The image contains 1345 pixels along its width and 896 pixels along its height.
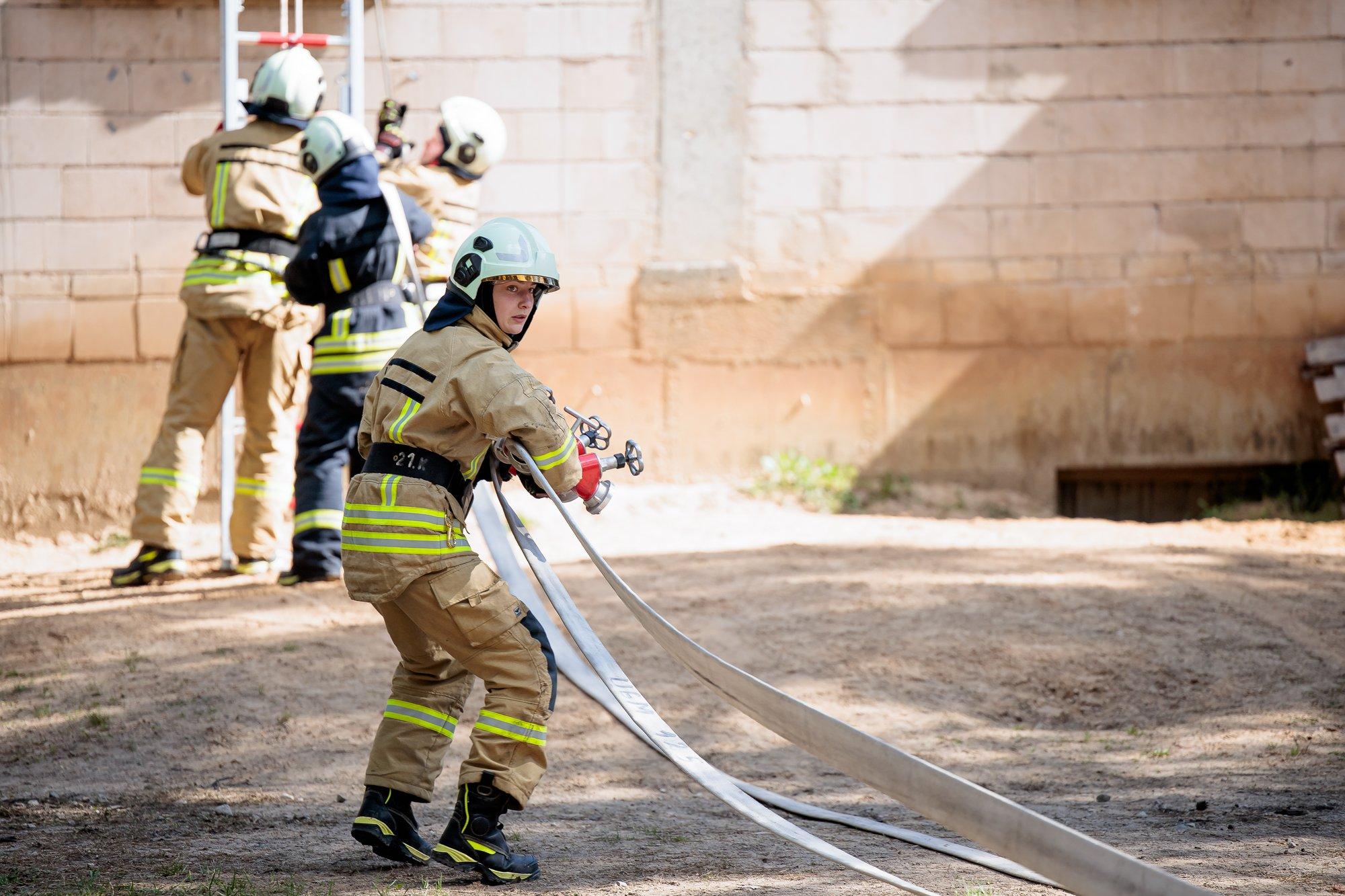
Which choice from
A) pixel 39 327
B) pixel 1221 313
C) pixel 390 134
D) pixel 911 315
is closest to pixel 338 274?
pixel 390 134

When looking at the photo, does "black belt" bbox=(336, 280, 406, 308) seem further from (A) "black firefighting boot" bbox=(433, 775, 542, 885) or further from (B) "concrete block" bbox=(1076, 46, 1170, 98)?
(B) "concrete block" bbox=(1076, 46, 1170, 98)

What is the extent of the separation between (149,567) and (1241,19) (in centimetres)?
689

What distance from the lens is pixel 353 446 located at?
5.80m

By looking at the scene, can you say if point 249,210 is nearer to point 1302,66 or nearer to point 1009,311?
point 1009,311

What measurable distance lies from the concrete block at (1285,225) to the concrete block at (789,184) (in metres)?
2.62

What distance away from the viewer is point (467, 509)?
10.8 feet

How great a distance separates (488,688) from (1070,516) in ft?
19.7

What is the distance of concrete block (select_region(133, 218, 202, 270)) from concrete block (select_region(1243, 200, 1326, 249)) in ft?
21.0

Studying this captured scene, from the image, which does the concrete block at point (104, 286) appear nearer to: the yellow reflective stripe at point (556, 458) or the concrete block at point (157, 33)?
the concrete block at point (157, 33)

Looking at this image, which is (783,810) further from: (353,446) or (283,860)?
(353,446)

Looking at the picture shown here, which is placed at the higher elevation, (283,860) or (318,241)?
(318,241)

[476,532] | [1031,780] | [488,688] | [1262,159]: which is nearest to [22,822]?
[488,688]

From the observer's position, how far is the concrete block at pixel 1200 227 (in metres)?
7.95

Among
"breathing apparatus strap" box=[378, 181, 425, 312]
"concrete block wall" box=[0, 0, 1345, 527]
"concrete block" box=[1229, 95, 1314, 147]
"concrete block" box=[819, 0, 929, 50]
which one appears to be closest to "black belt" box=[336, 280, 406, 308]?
"breathing apparatus strap" box=[378, 181, 425, 312]
